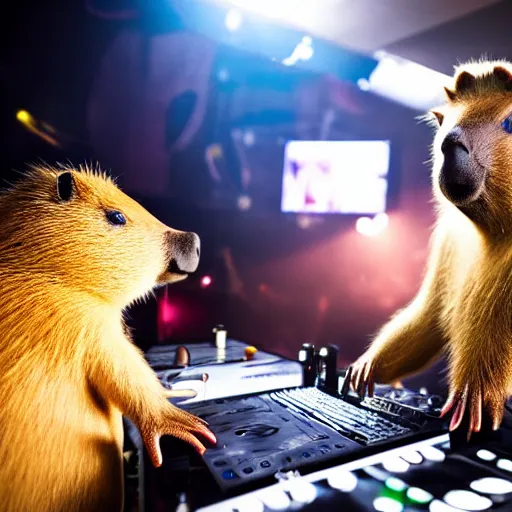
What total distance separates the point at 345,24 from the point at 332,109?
280 millimetres

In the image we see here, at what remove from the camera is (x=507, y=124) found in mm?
749

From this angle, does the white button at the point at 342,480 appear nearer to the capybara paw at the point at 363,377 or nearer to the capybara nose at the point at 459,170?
the capybara paw at the point at 363,377

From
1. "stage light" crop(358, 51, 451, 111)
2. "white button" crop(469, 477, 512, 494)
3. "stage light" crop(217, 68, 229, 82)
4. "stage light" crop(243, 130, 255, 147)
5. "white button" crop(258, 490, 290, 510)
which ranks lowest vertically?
"white button" crop(258, 490, 290, 510)

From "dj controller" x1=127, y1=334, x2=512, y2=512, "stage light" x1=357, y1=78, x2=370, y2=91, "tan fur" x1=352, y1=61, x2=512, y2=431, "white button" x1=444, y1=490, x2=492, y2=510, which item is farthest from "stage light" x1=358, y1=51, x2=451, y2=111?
"white button" x1=444, y1=490, x2=492, y2=510

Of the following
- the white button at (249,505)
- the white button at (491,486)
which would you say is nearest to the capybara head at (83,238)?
the white button at (249,505)

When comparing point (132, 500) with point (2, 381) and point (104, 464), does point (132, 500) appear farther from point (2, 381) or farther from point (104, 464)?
point (2, 381)

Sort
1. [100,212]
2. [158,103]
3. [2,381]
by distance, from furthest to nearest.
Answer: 1. [158,103]
2. [100,212]
3. [2,381]

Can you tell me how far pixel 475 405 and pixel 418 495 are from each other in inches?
8.6

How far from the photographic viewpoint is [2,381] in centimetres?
67

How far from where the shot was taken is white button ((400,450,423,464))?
2.85 ft

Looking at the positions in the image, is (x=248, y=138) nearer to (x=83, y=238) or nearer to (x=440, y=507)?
(x=83, y=238)

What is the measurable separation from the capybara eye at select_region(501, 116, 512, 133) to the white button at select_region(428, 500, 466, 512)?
72cm

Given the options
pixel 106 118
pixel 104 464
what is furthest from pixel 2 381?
pixel 106 118

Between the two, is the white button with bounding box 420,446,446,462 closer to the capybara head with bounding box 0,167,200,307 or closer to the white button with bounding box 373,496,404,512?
the white button with bounding box 373,496,404,512
